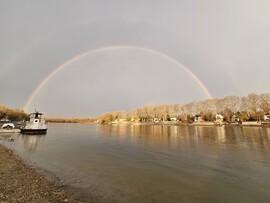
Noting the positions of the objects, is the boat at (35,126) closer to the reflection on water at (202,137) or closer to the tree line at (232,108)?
the reflection on water at (202,137)

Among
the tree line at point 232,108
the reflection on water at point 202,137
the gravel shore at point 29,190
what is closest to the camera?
the gravel shore at point 29,190

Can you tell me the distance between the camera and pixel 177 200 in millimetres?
11695

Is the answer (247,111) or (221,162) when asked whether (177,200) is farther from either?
(247,111)

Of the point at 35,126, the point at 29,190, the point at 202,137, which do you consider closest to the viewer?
the point at 29,190

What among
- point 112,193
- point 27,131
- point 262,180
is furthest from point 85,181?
point 27,131

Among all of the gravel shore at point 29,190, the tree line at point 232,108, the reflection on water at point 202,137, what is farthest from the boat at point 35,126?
the tree line at point 232,108

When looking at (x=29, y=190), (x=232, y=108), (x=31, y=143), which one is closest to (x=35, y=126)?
(x=31, y=143)

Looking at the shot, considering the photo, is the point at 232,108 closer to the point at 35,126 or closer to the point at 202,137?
the point at 202,137

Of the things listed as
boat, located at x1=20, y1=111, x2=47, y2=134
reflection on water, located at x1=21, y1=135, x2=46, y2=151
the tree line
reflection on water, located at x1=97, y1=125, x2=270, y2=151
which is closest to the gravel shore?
reflection on water, located at x1=21, y1=135, x2=46, y2=151

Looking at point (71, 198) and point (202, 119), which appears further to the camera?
point (202, 119)

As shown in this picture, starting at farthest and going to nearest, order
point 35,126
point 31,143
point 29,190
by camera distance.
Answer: point 35,126 < point 31,143 < point 29,190

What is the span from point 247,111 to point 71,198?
145661mm

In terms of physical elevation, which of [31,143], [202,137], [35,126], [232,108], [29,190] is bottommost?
[29,190]

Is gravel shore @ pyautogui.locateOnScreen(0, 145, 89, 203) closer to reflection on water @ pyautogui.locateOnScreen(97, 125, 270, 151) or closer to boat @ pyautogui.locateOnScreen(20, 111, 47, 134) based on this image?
reflection on water @ pyautogui.locateOnScreen(97, 125, 270, 151)
